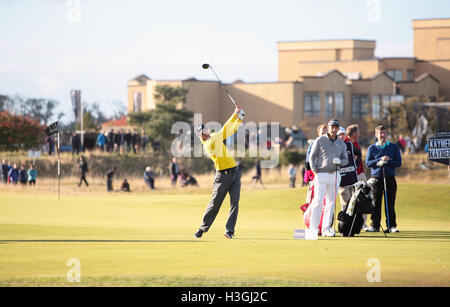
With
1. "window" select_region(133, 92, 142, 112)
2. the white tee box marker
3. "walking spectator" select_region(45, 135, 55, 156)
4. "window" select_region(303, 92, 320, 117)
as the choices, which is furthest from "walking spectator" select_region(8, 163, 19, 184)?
"window" select_region(303, 92, 320, 117)

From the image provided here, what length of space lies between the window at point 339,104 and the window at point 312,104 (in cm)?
243

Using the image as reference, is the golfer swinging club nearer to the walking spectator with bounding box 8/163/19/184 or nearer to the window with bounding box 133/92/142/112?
the walking spectator with bounding box 8/163/19/184

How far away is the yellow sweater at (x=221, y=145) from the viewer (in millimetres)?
14992

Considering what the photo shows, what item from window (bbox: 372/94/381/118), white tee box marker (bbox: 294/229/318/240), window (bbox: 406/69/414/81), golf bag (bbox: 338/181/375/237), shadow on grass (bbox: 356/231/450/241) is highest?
window (bbox: 406/69/414/81)

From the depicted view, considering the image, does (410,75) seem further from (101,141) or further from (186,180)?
(186,180)

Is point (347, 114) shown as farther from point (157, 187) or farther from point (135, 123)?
point (157, 187)

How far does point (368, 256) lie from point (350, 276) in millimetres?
1810

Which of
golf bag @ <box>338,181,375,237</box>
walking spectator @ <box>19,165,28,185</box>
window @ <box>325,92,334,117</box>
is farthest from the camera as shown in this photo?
window @ <box>325,92,334,117</box>

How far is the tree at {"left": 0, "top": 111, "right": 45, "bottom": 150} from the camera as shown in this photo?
62469mm

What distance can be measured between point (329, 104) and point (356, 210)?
72.7 m

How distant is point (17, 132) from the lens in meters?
63.0

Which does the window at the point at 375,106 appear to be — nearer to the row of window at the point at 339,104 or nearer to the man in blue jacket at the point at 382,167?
the row of window at the point at 339,104

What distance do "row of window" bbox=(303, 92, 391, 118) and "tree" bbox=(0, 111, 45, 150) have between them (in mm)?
31139

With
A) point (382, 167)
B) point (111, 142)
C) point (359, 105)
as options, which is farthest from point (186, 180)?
point (359, 105)
